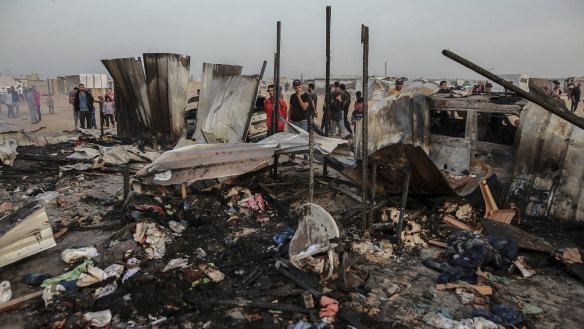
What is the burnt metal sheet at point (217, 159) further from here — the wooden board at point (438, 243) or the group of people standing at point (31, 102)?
the group of people standing at point (31, 102)

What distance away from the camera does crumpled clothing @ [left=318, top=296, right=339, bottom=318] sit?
11.3 feet

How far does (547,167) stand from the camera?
5457 millimetres

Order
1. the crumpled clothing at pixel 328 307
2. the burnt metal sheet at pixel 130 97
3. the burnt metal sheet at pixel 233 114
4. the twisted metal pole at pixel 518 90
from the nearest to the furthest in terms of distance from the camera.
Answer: the twisted metal pole at pixel 518 90 → the crumpled clothing at pixel 328 307 → the burnt metal sheet at pixel 233 114 → the burnt metal sheet at pixel 130 97

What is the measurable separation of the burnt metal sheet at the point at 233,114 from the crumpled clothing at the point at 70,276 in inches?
195

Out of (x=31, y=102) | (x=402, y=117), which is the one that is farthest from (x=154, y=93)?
(x=31, y=102)

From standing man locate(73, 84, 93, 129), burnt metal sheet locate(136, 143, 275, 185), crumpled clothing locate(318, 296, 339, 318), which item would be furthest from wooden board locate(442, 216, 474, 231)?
standing man locate(73, 84, 93, 129)

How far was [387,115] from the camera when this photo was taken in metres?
7.86

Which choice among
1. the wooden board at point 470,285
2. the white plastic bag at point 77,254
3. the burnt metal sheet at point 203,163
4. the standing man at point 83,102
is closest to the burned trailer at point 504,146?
the wooden board at point 470,285

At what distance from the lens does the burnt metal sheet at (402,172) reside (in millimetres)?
5117

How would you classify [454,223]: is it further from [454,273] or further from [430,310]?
[430,310]

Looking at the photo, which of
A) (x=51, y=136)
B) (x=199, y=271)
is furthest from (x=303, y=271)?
(x=51, y=136)

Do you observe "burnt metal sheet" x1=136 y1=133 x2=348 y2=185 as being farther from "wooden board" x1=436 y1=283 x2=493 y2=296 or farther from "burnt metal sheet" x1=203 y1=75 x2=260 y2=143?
"wooden board" x1=436 y1=283 x2=493 y2=296

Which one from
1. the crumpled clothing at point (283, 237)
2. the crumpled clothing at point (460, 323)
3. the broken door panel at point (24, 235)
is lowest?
the crumpled clothing at point (460, 323)

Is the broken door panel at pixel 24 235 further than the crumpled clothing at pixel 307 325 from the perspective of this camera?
Yes
